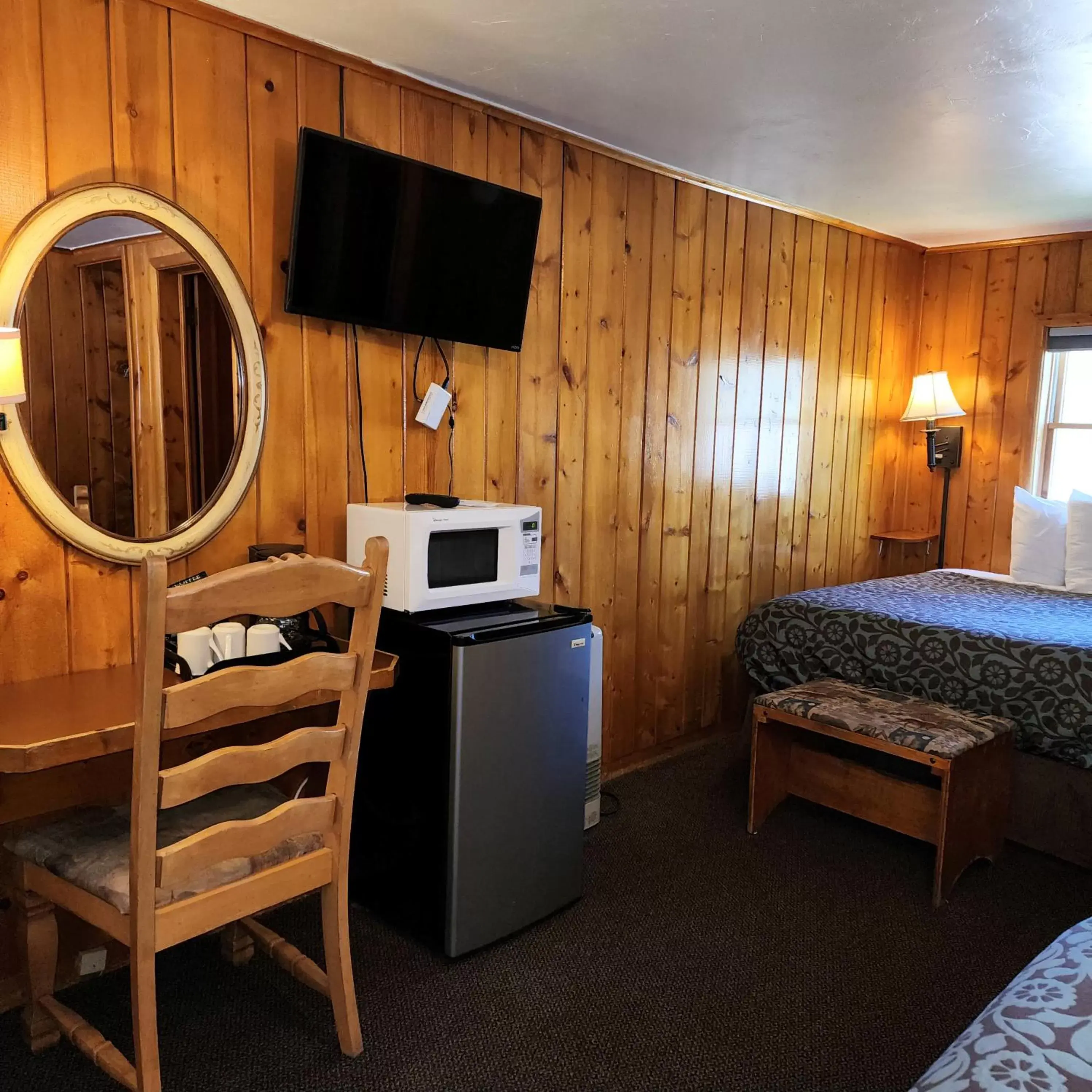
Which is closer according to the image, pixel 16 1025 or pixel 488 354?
pixel 16 1025

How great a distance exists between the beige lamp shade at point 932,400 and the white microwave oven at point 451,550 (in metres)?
2.73

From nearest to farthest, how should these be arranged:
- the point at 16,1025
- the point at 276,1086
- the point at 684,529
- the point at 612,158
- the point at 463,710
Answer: the point at 276,1086 < the point at 16,1025 < the point at 463,710 < the point at 612,158 < the point at 684,529

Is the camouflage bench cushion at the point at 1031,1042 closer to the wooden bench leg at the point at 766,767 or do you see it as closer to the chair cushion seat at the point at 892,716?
the chair cushion seat at the point at 892,716

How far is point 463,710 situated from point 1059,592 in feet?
9.30

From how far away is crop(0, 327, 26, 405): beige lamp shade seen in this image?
1.78 m

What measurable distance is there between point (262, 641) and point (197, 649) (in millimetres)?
142

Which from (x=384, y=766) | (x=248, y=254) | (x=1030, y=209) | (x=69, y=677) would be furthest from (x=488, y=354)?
(x=1030, y=209)

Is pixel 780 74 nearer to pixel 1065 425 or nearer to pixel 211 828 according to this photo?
pixel 211 828

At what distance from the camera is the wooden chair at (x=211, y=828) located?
60.1 inches

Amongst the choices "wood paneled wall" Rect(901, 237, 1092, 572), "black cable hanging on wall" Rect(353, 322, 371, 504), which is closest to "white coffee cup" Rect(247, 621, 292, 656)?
"black cable hanging on wall" Rect(353, 322, 371, 504)

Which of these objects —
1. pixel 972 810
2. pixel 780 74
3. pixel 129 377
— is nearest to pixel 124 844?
pixel 129 377

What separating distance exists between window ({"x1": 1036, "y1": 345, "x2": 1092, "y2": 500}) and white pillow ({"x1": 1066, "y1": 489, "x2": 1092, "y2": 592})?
620 mm

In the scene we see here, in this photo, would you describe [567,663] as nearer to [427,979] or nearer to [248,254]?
[427,979]

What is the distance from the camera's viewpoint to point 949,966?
2.33 m
